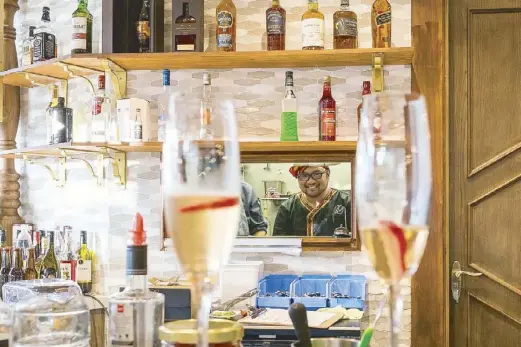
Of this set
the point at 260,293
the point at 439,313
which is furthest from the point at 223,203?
the point at 439,313

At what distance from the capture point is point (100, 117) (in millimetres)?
3262

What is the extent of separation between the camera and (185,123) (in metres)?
0.65

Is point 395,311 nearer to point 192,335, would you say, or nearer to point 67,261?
point 192,335

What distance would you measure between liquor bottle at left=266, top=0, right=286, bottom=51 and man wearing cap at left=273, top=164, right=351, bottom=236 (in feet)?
1.79

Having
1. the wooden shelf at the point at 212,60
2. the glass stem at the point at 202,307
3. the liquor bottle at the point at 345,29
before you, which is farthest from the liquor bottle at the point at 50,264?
the glass stem at the point at 202,307

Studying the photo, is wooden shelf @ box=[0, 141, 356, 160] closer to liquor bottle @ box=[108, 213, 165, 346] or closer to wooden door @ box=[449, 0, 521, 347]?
wooden door @ box=[449, 0, 521, 347]

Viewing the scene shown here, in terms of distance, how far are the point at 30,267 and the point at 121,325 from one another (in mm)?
2612

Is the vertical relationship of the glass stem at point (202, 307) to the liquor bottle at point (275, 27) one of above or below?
below

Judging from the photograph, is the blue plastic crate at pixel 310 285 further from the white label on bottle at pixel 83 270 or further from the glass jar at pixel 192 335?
the glass jar at pixel 192 335

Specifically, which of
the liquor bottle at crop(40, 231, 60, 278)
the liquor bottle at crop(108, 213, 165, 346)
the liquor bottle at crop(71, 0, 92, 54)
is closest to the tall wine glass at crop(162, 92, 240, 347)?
the liquor bottle at crop(108, 213, 165, 346)

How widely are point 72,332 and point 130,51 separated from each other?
2443 millimetres

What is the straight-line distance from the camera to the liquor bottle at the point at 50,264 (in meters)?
3.39

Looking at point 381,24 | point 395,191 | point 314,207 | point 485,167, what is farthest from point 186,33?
point 395,191

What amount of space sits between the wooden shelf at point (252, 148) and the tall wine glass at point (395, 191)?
2.38m
